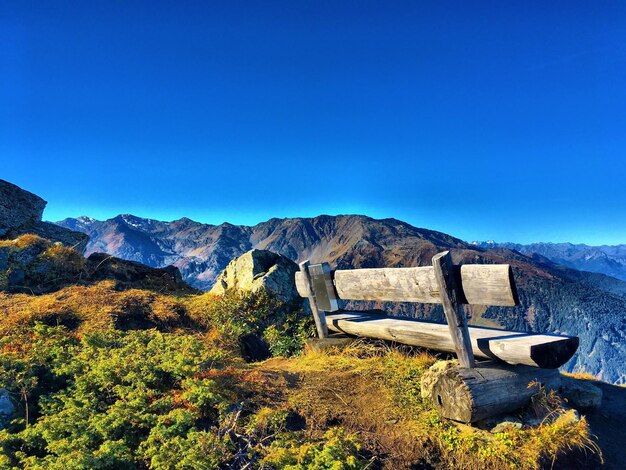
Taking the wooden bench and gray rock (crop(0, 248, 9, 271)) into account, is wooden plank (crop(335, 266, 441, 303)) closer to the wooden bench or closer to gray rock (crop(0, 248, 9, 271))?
the wooden bench

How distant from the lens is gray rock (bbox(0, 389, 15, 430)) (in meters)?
6.07

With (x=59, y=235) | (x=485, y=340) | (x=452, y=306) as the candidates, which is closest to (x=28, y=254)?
(x=59, y=235)

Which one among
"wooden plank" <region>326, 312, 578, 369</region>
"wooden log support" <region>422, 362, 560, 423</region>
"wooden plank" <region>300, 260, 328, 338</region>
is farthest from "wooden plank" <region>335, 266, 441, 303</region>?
"wooden log support" <region>422, 362, 560, 423</region>

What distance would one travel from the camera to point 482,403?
20.4 feet

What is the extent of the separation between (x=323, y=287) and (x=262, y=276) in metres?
5.19

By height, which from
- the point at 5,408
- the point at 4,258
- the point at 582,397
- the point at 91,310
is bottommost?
the point at 582,397

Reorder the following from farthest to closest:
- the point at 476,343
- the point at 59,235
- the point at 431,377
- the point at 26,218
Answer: the point at 59,235, the point at 26,218, the point at 476,343, the point at 431,377

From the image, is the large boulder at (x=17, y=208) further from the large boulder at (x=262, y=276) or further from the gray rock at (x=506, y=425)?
the gray rock at (x=506, y=425)

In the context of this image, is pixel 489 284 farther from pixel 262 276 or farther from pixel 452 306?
pixel 262 276

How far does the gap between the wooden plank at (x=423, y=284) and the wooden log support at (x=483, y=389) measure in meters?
1.25

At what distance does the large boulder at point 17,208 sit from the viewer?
1928 centimetres

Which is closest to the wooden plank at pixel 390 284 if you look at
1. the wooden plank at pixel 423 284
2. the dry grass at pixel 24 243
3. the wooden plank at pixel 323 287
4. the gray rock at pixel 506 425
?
the wooden plank at pixel 423 284

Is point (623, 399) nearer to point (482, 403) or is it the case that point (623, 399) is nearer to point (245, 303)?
point (482, 403)

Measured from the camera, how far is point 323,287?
1056 centimetres
